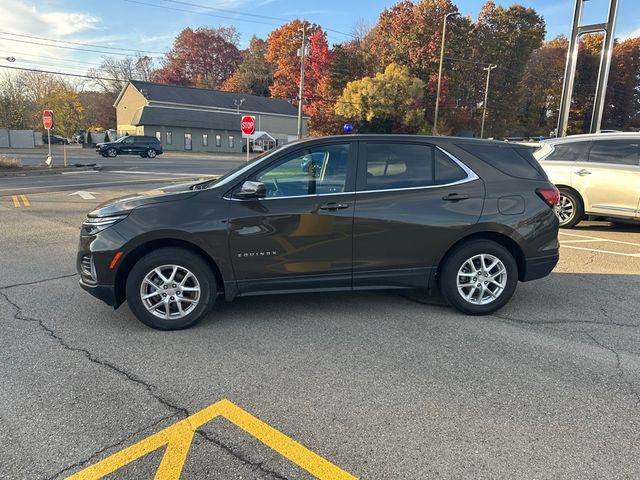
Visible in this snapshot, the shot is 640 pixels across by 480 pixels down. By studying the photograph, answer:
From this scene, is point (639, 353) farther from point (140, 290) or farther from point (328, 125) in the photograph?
point (328, 125)

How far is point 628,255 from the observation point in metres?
7.23

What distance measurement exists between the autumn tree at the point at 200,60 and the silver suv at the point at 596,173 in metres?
86.3

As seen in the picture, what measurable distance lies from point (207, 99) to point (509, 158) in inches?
2346

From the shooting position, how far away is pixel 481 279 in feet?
15.0

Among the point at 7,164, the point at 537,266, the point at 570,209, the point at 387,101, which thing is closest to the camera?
the point at 537,266

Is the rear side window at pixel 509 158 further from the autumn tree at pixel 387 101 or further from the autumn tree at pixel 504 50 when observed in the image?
the autumn tree at pixel 504 50

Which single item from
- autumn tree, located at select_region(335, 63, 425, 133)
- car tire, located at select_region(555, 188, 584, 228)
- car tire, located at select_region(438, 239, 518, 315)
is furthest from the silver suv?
autumn tree, located at select_region(335, 63, 425, 133)

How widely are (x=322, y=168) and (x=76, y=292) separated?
3183mm

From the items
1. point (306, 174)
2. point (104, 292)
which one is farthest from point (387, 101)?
point (104, 292)

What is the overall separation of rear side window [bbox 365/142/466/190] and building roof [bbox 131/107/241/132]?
5137 cm

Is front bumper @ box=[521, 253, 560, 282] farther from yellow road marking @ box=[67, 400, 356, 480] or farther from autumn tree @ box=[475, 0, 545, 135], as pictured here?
autumn tree @ box=[475, 0, 545, 135]

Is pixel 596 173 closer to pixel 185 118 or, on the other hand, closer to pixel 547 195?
pixel 547 195

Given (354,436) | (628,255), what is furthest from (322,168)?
(628,255)

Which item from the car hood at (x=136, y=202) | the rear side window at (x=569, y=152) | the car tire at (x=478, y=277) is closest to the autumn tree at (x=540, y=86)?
the rear side window at (x=569, y=152)
